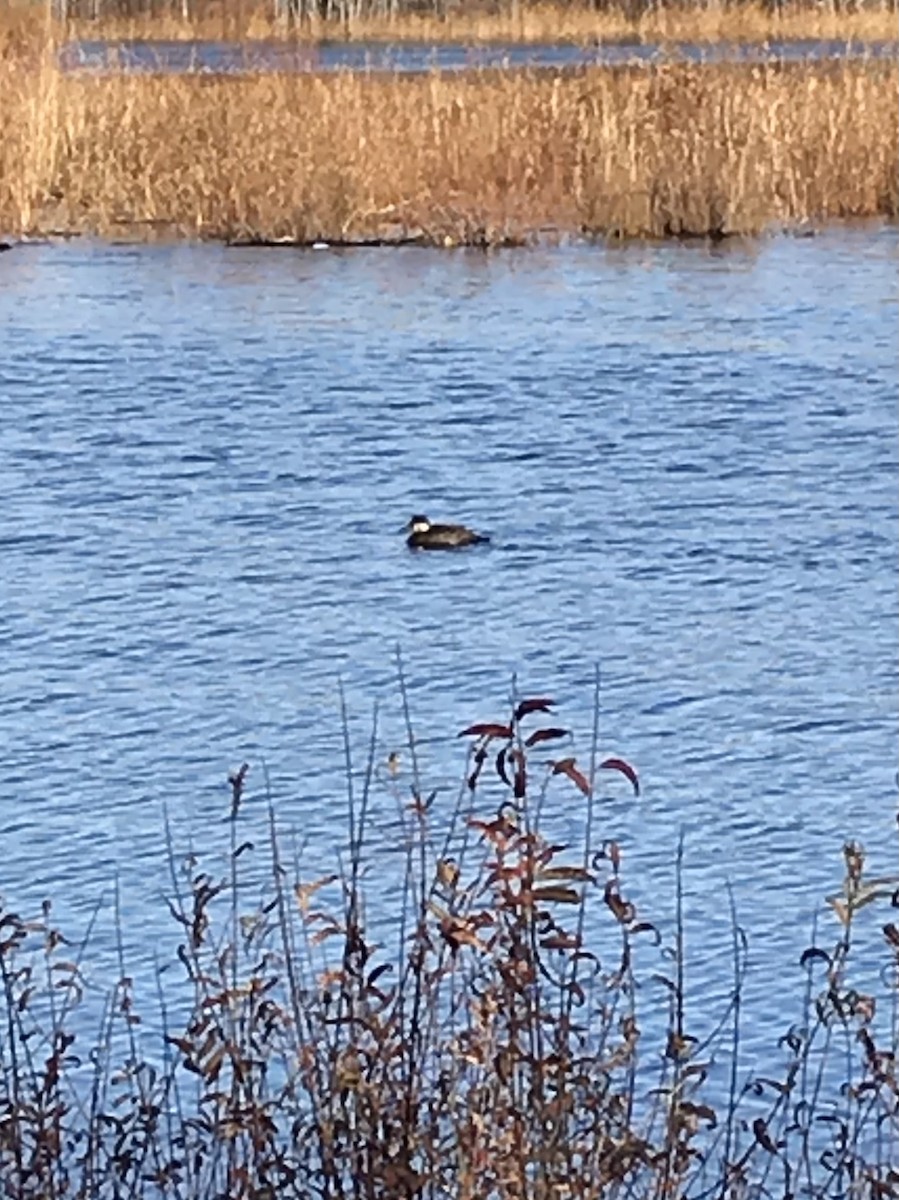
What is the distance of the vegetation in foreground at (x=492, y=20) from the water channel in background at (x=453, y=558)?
40.4ft

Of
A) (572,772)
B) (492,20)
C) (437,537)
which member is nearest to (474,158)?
(437,537)

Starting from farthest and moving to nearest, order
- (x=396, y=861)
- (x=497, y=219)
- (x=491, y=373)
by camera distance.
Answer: (x=497, y=219), (x=491, y=373), (x=396, y=861)

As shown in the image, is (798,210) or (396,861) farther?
(798,210)

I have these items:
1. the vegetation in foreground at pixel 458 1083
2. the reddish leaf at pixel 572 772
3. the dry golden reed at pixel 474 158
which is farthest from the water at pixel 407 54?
the reddish leaf at pixel 572 772

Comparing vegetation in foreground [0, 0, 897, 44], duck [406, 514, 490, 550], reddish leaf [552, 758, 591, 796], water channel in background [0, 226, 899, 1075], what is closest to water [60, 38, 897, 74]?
vegetation in foreground [0, 0, 897, 44]

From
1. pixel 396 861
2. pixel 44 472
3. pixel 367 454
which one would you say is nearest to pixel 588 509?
pixel 367 454

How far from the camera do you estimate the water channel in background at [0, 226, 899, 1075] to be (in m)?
5.88

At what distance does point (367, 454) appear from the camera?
10688mm

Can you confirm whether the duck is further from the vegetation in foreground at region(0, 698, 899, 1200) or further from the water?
the water

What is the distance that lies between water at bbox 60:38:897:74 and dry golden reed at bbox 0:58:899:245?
72cm

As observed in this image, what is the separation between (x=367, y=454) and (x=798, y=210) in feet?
21.7

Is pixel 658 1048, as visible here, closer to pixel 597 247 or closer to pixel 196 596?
pixel 196 596

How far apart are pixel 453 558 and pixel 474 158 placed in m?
7.99

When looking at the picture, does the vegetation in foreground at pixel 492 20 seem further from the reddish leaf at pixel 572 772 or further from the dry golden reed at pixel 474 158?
the reddish leaf at pixel 572 772
